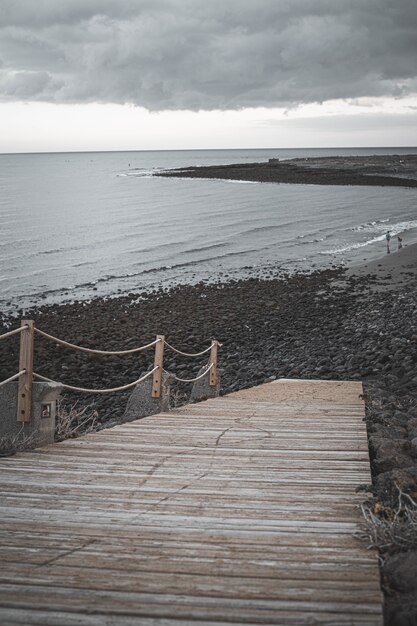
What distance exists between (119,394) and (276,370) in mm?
3865

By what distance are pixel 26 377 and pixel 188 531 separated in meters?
2.93

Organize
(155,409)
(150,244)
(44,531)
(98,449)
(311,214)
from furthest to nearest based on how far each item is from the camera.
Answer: (311,214) → (150,244) → (155,409) → (98,449) → (44,531)

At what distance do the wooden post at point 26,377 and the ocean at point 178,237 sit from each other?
18105 mm

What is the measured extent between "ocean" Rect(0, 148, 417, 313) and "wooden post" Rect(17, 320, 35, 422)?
18105 millimetres

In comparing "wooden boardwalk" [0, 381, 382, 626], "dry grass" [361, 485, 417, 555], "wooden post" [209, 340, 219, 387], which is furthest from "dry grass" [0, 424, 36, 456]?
"wooden post" [209, 340, 219, 387]

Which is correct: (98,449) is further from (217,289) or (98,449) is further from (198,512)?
(217,289)

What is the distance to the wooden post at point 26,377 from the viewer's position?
588 centimetres

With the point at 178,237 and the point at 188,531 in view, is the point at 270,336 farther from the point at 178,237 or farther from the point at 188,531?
the point at 178,237

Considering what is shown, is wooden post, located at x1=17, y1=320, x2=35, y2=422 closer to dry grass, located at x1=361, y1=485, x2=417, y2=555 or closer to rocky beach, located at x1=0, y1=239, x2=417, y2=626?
rocky beach, located at x1=0, y1=239, x2=417, y2=626

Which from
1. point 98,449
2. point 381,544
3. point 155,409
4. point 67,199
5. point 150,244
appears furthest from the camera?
point 67,199

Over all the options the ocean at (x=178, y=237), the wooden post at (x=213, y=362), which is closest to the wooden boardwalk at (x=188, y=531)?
the wooden post at (x=213, y=362)

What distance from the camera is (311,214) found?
52.5 metres

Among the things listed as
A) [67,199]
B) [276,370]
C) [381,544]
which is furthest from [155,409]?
[67,199]

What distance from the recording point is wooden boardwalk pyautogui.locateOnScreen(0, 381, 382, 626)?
2781mm
